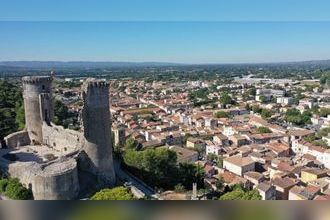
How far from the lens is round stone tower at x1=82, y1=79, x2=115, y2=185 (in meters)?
10.7

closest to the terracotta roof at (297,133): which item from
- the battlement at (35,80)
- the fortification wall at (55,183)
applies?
the battlement at (35,80)

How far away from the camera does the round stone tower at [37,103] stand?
13641 mm

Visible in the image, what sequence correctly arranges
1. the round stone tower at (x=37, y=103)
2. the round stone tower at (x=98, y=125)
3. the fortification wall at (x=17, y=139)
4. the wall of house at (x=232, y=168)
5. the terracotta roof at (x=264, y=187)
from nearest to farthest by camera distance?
the round stone tower at (x=98, y=125) → the round stone tower at (x=37, y=103) → the fortification wall at (x=17, y=139) → the terracotta roof at (x=264, y=187) → the wall of house at (x=232, y=168)

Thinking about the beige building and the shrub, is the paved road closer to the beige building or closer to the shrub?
the shrub

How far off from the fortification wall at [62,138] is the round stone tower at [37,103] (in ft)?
1.08

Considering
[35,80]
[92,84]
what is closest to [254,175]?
[35,80]

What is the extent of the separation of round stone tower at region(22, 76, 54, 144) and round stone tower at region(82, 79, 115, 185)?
3637mm

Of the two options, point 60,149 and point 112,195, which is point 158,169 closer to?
point 60,149

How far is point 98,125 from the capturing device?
35.9ft

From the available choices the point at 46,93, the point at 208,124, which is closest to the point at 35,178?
the point at 46,93

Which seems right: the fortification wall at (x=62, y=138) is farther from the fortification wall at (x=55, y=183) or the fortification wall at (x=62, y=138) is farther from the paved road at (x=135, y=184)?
the paved road at (x=135, y=184)

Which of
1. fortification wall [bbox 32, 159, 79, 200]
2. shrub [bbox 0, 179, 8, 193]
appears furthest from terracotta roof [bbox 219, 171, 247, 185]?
shrub [bbox 0, 179, 8, 193]

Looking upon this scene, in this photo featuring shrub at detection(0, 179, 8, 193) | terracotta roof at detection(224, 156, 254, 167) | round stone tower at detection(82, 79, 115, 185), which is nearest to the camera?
shrub at detection(0, 179, 8, 193)

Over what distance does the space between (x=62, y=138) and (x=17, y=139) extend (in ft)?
7.98
